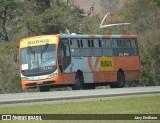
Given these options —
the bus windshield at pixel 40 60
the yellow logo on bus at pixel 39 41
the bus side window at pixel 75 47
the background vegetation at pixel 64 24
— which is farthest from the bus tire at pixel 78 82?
the background vegetation at pixel 64 24

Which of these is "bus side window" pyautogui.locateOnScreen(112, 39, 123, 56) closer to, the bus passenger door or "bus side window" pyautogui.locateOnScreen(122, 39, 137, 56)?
"bus side window" pyautogui.locateOnScreen(122, 39, 137, 56)

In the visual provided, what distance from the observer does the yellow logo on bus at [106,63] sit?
Result: 38.0 meters

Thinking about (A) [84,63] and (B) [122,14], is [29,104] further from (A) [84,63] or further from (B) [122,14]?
(B) [122,14]

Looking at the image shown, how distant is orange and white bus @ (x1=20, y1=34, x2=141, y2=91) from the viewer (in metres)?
34.3

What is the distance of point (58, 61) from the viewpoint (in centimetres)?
3419

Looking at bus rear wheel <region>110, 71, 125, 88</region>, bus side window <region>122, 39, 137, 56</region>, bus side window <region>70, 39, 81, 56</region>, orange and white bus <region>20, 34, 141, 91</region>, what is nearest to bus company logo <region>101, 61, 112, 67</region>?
orange and white bus <region>20, 34, 141, 91</region>

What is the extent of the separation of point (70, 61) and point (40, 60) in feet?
5.49

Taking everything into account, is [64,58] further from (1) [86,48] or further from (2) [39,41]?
(1) [86,48]

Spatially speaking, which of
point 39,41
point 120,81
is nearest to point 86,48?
point 39,41

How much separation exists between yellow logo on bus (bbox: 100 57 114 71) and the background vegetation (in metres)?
11.2

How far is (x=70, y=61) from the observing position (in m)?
34.8

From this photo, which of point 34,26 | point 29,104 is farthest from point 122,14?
point 29,104

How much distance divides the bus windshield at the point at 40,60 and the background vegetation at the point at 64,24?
14.3 metres

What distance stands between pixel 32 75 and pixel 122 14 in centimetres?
6204
